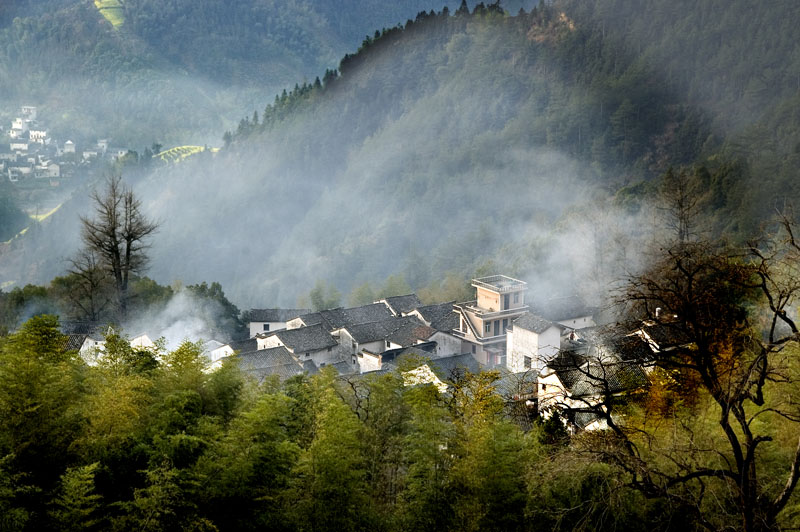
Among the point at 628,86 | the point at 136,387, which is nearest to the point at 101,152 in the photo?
the point at 628,86

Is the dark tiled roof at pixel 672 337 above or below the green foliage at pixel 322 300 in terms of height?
below

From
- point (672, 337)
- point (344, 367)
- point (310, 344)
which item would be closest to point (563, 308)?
point (344, 367)

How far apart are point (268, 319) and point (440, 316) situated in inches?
228

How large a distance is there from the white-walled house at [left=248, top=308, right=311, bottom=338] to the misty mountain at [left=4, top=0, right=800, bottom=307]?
764cm

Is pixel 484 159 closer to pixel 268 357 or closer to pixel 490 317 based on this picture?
pixel 490 317

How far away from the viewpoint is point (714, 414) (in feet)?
29.5

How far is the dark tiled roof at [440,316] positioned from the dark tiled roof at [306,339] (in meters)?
3.27

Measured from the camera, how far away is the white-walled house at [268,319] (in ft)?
92.3

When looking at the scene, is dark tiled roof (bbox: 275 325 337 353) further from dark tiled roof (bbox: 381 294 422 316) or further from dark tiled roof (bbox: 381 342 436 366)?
dark tiled roof (bbox: 381 294 422 316)

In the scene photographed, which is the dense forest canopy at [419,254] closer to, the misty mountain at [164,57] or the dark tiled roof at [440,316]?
the misty mountain at [164,57]

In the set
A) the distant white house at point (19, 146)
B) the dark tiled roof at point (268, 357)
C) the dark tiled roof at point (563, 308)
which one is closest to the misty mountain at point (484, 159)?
the dark tiled roof at point (563, 308)

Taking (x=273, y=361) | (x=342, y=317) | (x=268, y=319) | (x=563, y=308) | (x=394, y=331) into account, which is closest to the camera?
(x=273, y=361)

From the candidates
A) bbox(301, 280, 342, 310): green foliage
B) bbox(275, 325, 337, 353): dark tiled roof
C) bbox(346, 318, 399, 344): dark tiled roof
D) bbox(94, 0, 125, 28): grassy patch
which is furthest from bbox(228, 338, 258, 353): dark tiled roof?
bbox(94, 0, 125, 28): grassy patch

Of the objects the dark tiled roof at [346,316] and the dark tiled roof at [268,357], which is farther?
the dark tiled roof at [346,316]
